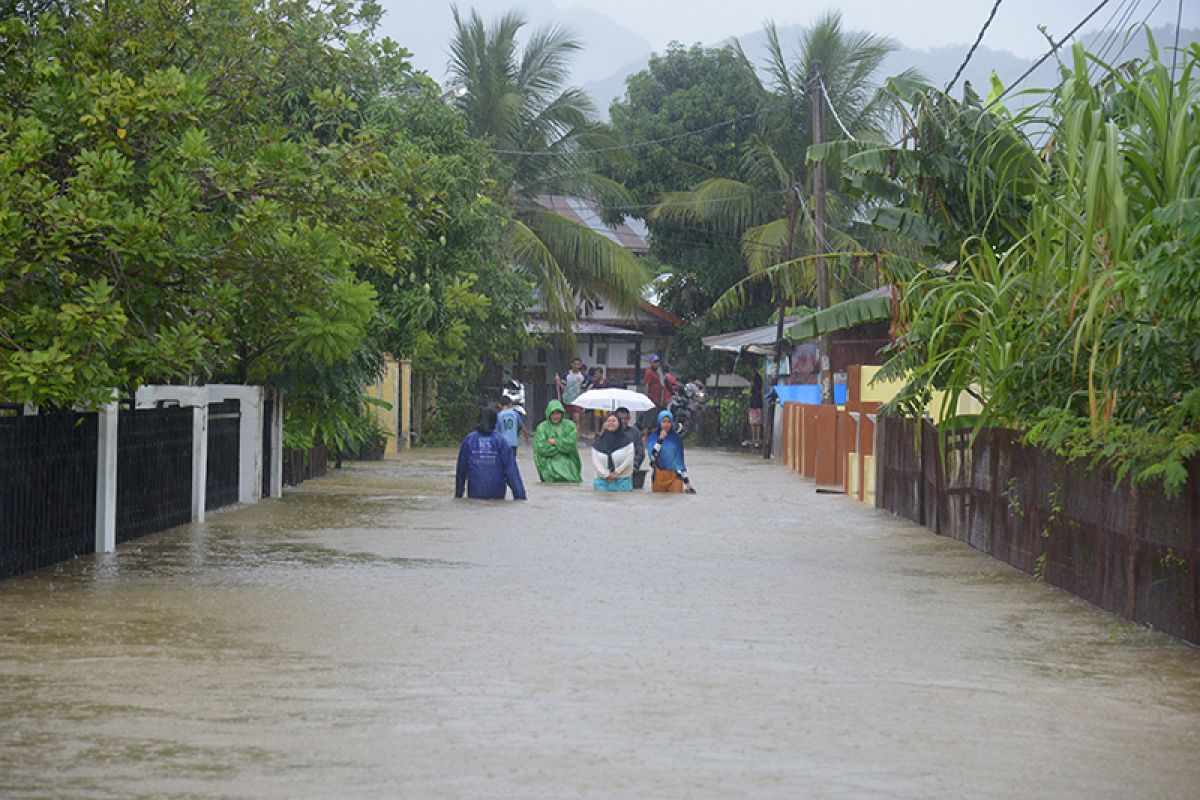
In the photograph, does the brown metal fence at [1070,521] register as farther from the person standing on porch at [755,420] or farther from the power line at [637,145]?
the power line at [637,145]

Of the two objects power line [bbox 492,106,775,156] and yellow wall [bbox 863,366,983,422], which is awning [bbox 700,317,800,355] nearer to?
power line [bbox 492,106,775,156]

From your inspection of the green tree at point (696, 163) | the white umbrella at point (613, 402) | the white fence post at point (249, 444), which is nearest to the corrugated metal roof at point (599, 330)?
the green tree at point (696, 163)

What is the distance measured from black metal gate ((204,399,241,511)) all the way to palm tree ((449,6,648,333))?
22.9 m

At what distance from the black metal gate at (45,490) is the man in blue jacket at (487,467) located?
8.27m

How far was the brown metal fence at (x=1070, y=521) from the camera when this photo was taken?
11773 mm

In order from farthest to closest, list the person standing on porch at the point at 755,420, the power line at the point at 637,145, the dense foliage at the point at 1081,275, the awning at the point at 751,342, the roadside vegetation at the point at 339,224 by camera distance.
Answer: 1. the power line at the point at 637,145
2. the person standing on porch at the point at 755,420
3. the awning at the point at 751,342
4. the roadside vegetation at the point at 339,224
5. the dense foliage at the point at 1081,275

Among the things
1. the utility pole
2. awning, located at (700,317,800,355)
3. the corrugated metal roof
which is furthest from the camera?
the corrugated metal roof

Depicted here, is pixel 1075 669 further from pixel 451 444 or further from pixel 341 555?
pixel 451 444

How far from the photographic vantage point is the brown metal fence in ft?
38.6

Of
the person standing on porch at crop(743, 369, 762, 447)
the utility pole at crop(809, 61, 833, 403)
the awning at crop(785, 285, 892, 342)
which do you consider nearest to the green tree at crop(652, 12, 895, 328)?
the person standing on porch at crop(743, 369, 762, 447)

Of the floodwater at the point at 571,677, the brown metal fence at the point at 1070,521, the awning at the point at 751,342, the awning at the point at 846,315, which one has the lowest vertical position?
the floodwater at the point at 571,677

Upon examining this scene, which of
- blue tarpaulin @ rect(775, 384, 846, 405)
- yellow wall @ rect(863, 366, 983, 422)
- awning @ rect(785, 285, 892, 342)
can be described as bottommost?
yellow wall @ rect(863, 366, 983, 422)

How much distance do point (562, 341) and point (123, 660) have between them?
40.8 metres

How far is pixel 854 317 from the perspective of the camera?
2309 cm
